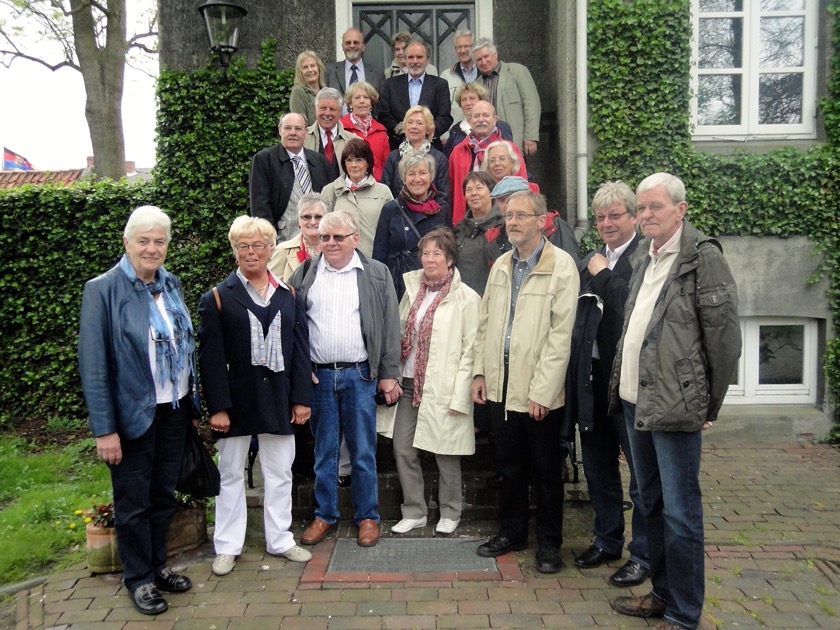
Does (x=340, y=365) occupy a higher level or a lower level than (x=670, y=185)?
lower

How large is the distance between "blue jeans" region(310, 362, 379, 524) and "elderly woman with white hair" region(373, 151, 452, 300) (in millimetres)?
1112

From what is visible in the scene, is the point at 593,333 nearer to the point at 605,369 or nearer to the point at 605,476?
the point at 605,369

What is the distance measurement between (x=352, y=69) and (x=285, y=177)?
1.93m

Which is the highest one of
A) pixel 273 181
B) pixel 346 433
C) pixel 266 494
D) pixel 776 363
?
pixel 273 181

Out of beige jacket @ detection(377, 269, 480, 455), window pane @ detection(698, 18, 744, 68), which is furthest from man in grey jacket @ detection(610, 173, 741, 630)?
window pane @ detection(698, 18, 744, 68)

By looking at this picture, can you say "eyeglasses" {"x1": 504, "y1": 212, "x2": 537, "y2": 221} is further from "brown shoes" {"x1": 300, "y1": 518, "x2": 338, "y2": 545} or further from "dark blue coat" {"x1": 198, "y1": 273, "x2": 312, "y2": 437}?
"brown shoes" {"x1": 300, "y1": 518, "x2": 338, "y2": 545}

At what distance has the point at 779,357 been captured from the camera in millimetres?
8047

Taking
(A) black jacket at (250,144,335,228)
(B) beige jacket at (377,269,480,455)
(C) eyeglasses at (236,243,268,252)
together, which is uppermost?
(A) black jacket at (250,144,335,228)

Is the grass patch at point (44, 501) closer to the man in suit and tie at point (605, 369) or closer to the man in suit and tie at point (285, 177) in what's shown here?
the man in suit and tie at point (285, 177)

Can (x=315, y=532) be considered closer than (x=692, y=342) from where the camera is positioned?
No

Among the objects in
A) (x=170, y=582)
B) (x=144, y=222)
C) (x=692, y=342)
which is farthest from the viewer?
(x=170, y=582)

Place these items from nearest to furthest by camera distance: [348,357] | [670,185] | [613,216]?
[670,185] < [613,216] < [348,357]

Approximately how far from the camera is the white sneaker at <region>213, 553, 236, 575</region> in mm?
4598

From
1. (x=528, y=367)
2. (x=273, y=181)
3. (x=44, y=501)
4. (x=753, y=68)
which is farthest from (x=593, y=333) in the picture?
(x=753, y=68)
